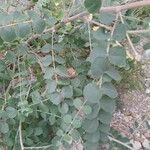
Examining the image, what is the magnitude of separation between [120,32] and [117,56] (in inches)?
3.0

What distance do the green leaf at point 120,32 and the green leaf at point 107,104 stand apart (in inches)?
7.5

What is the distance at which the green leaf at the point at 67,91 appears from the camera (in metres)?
1.51

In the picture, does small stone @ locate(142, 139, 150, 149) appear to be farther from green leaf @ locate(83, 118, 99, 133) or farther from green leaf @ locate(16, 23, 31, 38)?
green leaf @ locate(16, 23, 31, 38)

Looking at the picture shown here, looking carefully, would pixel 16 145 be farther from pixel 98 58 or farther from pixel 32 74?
A: pixel 98 58

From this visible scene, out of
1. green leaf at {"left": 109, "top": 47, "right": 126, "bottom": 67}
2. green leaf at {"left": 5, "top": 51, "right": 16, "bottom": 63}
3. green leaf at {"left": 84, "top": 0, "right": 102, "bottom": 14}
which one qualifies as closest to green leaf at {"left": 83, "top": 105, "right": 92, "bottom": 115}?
green leaf at {"left": 109, "top": 47, "right": 126, "bottom": 67}

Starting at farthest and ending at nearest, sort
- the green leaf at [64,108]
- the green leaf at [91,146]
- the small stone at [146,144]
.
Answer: the small stone at [146,144] < the green leaf at [64,108] < the green leaf at [91,146]

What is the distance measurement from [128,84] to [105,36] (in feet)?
3.14

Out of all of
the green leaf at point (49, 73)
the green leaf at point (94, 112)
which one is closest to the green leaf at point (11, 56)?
the green leaf at point (49, 73)

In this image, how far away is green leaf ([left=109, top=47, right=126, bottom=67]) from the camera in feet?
3.75

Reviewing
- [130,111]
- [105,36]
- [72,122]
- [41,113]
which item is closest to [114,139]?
[72,122]

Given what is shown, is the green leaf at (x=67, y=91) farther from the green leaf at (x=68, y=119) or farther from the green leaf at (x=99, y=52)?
the green leaf at (x=99, y=52)

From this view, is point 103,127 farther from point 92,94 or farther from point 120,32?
point 120,32

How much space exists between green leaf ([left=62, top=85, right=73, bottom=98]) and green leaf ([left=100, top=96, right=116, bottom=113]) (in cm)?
27

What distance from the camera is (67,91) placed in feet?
5.02
